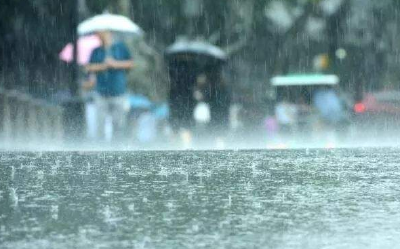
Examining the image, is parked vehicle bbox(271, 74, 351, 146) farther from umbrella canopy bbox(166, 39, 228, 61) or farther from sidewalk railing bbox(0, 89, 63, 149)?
sidewalk railing bbox(0, 89, 63, 149)

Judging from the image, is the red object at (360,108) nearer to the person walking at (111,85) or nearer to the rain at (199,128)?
the rain at (199,128)

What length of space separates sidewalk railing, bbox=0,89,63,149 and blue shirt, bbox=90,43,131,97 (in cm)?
170

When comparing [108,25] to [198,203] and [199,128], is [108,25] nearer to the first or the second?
[199,128]

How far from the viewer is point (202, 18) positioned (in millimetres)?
36688

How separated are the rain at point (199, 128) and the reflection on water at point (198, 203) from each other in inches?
0.9

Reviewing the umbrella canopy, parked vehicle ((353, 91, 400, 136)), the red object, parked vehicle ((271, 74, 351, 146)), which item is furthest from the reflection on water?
the umbrella canopy

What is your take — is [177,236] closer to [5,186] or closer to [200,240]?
[200,240]

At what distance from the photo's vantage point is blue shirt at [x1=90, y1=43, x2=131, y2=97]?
19594 millimetres

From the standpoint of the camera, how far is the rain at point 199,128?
8.46 meters

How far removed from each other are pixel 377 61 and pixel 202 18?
504 inches

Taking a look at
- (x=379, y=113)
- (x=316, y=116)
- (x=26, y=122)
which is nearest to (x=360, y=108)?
(x=379, y=113)

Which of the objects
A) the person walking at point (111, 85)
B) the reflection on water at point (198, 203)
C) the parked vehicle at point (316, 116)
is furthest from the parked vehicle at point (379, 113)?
the reflection on water at point (198, 203)

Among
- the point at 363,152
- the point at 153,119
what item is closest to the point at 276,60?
the point at 153,119

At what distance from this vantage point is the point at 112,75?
1964cm
